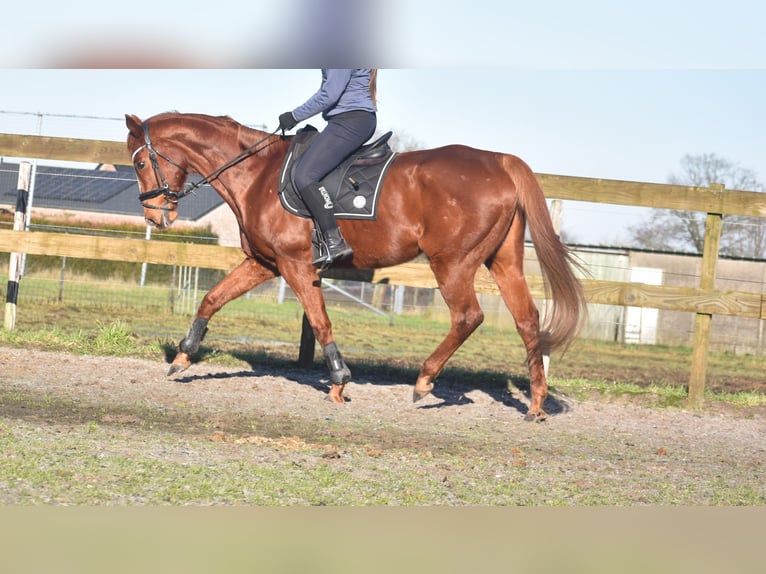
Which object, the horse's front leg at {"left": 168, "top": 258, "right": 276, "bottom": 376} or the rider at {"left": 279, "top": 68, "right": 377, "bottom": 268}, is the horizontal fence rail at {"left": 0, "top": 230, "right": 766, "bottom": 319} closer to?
the horse's front leg at {"left": 168, "top": 258, "right": 276, "bottom": 376}

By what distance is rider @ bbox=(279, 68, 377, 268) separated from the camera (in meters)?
6.48

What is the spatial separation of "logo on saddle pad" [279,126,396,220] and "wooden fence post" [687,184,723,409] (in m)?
3.39

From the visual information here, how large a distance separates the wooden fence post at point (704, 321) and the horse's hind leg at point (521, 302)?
6.65 feet

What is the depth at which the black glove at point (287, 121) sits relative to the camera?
21.9 ft

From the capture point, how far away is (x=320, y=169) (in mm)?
6609

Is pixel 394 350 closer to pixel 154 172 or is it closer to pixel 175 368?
pixel 175 368

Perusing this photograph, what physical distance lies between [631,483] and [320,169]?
11.5 feet

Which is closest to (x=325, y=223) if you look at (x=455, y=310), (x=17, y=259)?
(x=455, y=310)

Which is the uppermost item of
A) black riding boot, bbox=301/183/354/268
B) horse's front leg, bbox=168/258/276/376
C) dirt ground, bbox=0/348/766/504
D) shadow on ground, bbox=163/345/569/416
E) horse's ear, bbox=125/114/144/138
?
horse's ear, bbox=125/114/144/138

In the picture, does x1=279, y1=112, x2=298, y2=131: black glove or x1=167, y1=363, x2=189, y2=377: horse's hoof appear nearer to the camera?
x1=279, y1=112, x2=298, y2=131: black glove

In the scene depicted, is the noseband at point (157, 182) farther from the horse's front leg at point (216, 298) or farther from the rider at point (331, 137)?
the rider at point (331, 137)

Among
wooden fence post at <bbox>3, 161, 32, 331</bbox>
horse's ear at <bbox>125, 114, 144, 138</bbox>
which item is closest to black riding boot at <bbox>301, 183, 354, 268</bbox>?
horse's ear at <bbox>125, 114, 144, 138</bbox>

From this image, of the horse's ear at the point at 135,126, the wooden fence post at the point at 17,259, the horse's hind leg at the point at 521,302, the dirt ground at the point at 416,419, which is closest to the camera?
the dirt ground at the point at 416,419

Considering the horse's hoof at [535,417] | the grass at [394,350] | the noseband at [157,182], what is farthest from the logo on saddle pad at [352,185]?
the grass at [394,350]
